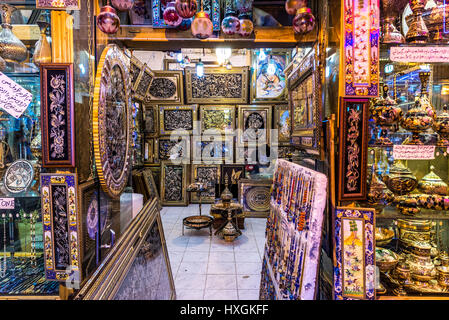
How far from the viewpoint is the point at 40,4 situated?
1488 mm

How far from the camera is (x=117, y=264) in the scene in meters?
1.58

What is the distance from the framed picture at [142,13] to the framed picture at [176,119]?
4022 mm

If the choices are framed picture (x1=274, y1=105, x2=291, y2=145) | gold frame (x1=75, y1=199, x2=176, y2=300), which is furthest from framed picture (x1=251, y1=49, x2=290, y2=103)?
gold frame (x1=75, y1=199, x2=176, y2=300)

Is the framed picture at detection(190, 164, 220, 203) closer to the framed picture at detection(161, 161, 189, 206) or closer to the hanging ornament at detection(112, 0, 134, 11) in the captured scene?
the framed picture at detection(161, 161, 189, 206)

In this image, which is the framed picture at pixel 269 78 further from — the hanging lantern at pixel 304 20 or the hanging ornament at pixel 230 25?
the hanging lantern at pixel 304 20

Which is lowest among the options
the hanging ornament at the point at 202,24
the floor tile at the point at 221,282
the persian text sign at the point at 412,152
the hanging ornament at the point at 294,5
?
the floor tile at the point at 221,282

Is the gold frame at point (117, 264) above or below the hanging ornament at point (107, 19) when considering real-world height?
below

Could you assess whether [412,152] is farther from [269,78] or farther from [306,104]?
[269,78]

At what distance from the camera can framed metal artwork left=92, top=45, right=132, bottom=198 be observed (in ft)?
5.34

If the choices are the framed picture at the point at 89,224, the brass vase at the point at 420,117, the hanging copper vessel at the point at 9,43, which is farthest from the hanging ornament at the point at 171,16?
the brass vase at the point at 420,117

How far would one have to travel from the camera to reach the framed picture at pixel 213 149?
6301 millimetres

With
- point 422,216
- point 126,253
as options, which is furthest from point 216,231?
point 422,216

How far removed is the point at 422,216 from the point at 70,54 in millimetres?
2394

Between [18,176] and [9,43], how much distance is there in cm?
86
